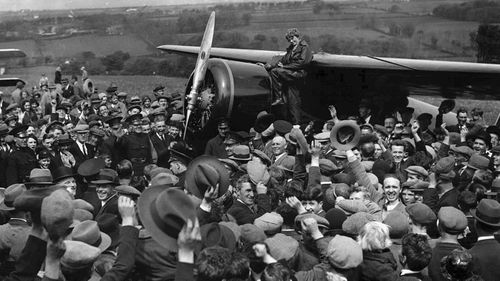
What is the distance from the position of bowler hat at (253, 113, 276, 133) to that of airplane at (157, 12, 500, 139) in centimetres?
43

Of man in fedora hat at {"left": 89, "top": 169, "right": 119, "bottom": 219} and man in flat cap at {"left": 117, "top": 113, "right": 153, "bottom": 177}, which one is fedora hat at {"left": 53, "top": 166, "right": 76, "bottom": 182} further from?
man in flat cap at {"left": 117, "top": 113, "right": 153, "bottom": 177}

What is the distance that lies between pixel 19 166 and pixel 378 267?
7.49 meters

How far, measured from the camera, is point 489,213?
596 centimetres

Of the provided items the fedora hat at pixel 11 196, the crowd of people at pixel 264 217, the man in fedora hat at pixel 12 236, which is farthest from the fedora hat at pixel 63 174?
the man in fedora hat at pixel 12 236

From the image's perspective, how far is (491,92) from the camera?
55.0 ft

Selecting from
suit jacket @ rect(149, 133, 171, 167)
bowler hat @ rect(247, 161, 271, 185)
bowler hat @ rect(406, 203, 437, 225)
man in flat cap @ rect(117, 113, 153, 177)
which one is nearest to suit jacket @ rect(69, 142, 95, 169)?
man in flat cap @ rect(117, 113, 153, 177)

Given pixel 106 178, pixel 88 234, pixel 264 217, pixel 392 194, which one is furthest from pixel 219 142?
pixel 88 234

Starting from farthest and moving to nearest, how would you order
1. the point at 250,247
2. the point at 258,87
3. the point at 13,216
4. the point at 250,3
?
1. the point at 250,3
2. the point at 258,87
3. the point at 13,216
4. the point at 250,247

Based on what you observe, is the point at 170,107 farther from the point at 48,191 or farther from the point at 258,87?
the point at 48,191

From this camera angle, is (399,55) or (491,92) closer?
(491,92)

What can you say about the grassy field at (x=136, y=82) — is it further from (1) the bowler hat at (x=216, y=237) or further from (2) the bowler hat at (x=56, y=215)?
(2) the bowler hat at (x=56, y=215)

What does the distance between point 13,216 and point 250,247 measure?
236 centimetres

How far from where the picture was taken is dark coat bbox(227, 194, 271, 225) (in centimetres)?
682

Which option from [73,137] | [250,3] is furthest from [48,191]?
[250,3]
